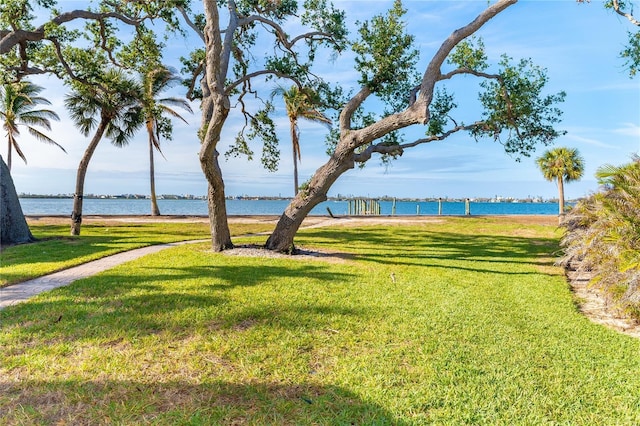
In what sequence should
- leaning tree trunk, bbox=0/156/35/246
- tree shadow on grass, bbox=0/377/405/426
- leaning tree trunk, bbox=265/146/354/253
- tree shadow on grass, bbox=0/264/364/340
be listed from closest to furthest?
tree shadow on grass, bbox=0/377/405/426 → tree shadow on grass, bbox=0/264/364/340 → leaning tree trunk, bbox=265/146/354/253 → leaning tree trunk, bbox=0/156/35/246

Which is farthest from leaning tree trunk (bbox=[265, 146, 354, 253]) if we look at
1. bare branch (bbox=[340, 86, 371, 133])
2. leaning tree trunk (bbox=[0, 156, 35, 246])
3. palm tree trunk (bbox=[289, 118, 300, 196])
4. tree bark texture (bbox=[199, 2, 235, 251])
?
palm tree trunk (bbox=[289, 118, 300, 196])

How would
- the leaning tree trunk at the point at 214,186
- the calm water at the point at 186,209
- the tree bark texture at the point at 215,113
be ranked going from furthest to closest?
the calm water at the point at 186,209 < the leaning tree trunk at the point at 214,186 < the tree bark texture at the point at 215,113

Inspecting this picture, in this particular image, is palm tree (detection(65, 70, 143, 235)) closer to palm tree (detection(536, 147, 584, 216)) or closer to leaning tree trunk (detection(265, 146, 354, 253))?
leaning tree trunk (detection(265, 146, 354, 253))

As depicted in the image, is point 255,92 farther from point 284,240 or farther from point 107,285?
point 107,285

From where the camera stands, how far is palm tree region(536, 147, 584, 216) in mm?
24703

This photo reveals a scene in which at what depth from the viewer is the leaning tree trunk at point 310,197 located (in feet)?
32.9

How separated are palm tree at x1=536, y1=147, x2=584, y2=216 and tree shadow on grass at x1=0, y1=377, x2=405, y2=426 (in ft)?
87.7

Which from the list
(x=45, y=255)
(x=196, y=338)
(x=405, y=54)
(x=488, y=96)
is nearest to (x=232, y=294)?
(x=196, y=338)

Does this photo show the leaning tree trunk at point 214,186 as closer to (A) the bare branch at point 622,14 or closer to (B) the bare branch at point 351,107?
(B) the bare branch at point 351,107

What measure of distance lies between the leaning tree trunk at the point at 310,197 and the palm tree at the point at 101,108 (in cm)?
873

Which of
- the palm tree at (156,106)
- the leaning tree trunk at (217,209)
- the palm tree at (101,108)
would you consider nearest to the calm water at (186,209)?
the palm tree at (156,106)

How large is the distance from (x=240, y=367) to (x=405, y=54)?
964 centimetres

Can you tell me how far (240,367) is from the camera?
140 inches

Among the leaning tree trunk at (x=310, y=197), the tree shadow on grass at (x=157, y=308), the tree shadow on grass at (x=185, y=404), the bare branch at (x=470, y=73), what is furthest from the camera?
the bare branch at (x=470, y=73)
